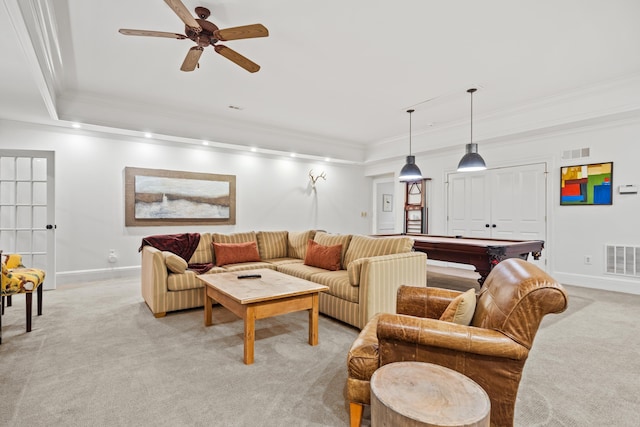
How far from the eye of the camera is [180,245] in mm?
3930

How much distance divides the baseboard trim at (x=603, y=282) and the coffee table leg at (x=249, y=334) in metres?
4.97

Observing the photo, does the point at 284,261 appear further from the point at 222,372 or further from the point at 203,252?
the point at 222,372

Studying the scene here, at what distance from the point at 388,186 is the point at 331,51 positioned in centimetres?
651

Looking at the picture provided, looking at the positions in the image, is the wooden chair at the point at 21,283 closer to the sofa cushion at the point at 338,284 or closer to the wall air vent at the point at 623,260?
the sofa cushion at the point at 338,284

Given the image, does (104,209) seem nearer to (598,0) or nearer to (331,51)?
(331,51)

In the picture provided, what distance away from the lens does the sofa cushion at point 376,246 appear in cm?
340

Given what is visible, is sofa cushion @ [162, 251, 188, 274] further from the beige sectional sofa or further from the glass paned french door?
the glass paned french door

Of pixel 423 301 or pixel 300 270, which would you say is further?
pixel 300 270

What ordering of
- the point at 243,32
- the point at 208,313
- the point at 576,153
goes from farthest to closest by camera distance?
1. the point at 576,153
2. the point at 208,313
3. the point at 243,32

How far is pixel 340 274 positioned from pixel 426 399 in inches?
92.0

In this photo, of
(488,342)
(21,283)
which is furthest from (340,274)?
(21,283)

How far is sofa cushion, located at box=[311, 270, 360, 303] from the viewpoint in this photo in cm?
293

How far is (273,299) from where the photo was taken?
2.45 metres

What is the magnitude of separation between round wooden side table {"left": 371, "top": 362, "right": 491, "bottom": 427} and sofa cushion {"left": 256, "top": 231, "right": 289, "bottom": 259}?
3488 millimetres
